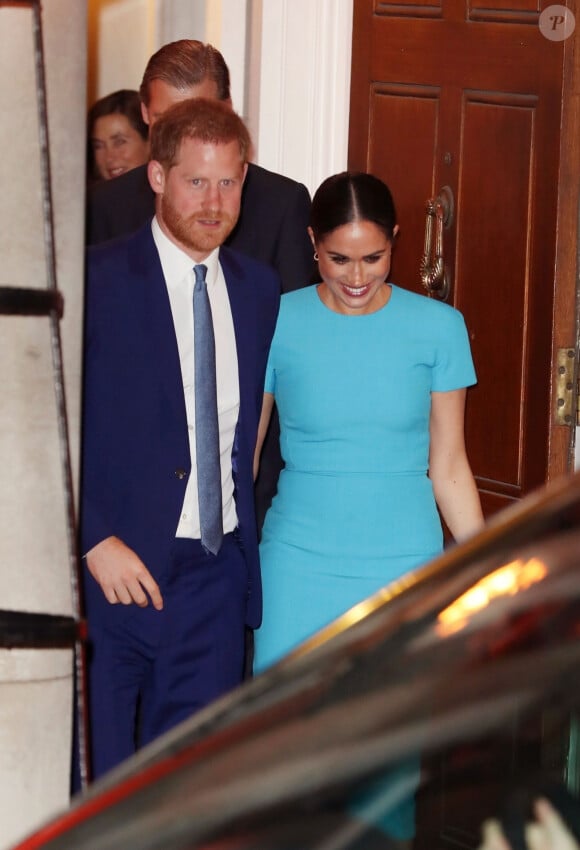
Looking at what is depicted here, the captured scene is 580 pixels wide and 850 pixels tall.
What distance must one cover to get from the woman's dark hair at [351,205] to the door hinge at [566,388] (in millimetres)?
846

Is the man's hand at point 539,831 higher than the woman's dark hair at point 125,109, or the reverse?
the woman's dark hair at point 125,109

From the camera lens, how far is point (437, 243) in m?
4.46

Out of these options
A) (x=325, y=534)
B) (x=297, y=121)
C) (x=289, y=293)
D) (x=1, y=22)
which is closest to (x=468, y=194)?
(x=297, y=121)

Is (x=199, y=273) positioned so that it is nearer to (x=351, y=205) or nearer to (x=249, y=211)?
(x=351, y=205)

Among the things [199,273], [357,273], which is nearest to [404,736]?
[199,273]

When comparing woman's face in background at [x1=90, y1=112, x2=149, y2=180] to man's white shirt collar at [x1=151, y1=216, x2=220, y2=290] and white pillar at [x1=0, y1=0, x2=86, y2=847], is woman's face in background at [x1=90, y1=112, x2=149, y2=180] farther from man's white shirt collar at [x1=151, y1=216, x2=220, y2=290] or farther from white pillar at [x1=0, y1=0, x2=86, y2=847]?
white pillar at [x1=0, y1=0, x2=86, y2=847]

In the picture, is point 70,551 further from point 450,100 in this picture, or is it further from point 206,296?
point 450,100

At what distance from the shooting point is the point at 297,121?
4766 mm

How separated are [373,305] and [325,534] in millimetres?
502

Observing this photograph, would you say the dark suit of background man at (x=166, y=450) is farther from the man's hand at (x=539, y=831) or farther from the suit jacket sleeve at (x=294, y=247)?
the man's hand at (x=539, y=831)

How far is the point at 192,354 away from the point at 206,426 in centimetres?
15

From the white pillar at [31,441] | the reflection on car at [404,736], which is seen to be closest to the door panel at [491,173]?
the white pillar at [31,441]

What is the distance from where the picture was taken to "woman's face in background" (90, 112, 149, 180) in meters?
5.46

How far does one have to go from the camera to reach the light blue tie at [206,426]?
9.67 ft
